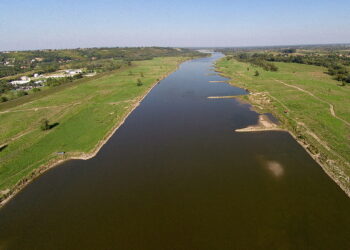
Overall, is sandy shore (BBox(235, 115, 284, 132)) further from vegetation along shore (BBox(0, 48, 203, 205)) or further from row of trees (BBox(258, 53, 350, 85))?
row of trees (BBox(258, 53, 350, 85))

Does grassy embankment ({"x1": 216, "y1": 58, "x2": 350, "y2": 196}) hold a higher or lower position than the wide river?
higher

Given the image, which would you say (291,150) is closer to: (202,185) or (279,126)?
(279,126)

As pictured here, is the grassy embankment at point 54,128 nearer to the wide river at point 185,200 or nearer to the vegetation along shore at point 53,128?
the vegetation along shore at point 53,128

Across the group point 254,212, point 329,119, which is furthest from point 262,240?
point 329,119

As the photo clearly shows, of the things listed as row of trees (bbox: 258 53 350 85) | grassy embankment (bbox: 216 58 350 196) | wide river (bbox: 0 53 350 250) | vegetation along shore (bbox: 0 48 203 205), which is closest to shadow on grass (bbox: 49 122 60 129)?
vegetation along shore (bbox: 0 48 203 205)

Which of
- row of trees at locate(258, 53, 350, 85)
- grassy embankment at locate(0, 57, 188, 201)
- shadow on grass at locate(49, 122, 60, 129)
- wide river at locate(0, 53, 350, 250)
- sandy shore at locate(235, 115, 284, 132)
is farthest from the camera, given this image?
row of trees at locate(258, 53, 350, 85)

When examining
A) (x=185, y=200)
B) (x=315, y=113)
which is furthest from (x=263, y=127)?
(x=185, y=200)
